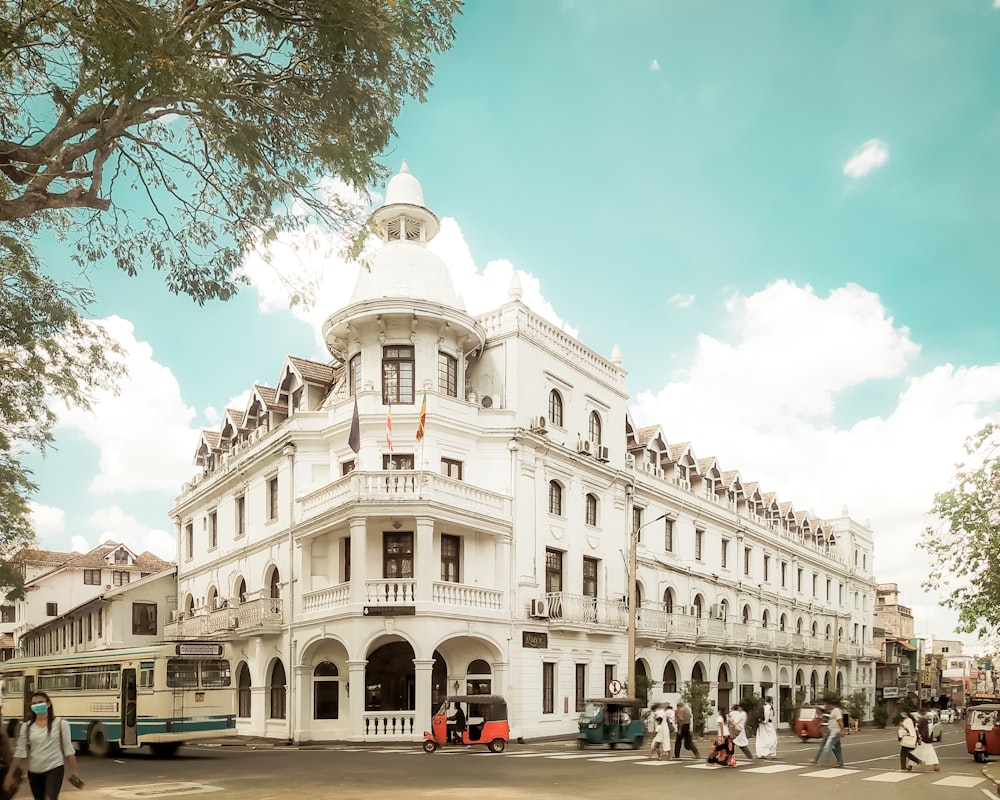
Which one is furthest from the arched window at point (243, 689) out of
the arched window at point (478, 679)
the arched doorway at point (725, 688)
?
the arched doorway at point (725, 688)

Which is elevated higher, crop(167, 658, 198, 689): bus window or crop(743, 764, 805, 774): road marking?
crop(167, 658, 198, 689): bus window

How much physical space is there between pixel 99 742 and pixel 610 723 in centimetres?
1485

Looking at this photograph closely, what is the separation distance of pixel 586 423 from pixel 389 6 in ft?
89.4

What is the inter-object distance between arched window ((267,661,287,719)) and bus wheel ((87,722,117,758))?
28.0 feet

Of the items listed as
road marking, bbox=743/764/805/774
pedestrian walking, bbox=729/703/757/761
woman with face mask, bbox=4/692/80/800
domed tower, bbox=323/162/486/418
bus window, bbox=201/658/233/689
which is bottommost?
road marking, bbox=743/764/805/774

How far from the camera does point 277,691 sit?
36375mm

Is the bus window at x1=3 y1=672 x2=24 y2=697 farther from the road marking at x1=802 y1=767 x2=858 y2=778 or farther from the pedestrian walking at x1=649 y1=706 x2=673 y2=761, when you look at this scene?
the road marking at x1=802 y1=767 x2=858 y2=778

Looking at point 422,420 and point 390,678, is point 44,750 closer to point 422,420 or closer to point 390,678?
point 422,420

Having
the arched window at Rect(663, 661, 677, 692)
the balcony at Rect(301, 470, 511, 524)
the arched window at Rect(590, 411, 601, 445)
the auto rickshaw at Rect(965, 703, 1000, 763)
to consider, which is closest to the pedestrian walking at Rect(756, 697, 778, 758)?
the auto rickshaw at Rect(965, 703, 1000, 763)

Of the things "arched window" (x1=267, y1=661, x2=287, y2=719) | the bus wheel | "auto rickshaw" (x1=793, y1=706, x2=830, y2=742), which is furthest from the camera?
"auto rickshaw" (x1=793, y1=706, x2=830, y2=742)

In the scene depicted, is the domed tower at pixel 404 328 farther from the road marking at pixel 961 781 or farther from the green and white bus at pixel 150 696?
the road marking at pixel 961 781

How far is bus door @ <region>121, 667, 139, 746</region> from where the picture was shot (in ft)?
86.6

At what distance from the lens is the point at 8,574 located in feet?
101

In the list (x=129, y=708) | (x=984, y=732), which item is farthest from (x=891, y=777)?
(x=129, y=708)
